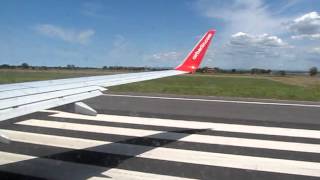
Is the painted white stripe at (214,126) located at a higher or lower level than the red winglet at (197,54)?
lower

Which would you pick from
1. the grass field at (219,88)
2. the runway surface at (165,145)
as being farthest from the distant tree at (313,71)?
the runway surface at (165,145)

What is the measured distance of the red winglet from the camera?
24.3 feet

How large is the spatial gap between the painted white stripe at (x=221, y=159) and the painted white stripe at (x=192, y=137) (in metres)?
1.02

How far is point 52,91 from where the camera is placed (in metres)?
4.98

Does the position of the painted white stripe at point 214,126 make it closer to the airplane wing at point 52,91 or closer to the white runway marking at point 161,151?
the white runway marking at point 161,151

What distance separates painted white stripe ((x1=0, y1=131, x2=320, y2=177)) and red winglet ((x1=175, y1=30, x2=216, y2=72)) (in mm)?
1679

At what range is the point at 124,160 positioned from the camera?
23.3 ft

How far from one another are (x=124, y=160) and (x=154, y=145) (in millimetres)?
1291

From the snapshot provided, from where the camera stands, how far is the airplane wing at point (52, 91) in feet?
13.3

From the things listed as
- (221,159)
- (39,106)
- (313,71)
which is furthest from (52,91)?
(313,71)

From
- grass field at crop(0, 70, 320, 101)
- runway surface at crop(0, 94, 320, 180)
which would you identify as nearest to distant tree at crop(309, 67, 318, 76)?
grass field at crop(0, 70, 320, 101)

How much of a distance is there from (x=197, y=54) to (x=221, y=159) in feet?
6.63

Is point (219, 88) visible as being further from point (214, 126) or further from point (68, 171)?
point (68, 171)

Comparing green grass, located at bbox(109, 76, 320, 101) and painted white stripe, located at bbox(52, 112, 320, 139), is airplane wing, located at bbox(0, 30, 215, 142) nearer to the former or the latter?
painted white stripe, located at bbox(52, 112, 320, 139)
